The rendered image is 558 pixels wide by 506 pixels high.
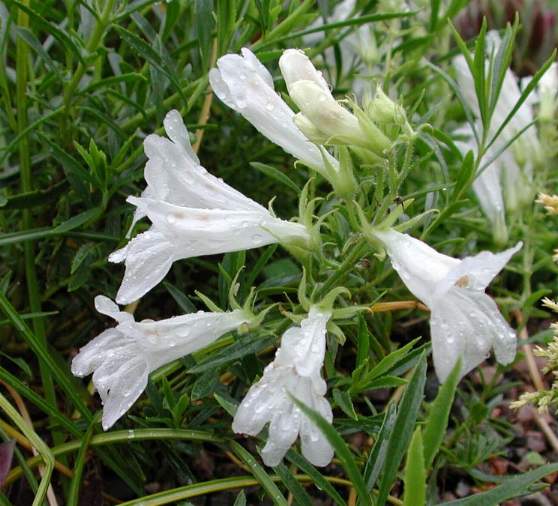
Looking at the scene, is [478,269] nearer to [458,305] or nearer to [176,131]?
[458,305]

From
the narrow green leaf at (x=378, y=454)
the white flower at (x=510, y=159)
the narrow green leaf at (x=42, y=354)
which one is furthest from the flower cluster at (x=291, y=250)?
the white flower at (x=510, y=159)

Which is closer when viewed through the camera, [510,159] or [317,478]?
[317,478]

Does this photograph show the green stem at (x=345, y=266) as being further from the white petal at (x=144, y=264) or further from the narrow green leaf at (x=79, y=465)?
the narrow green leaf at (x=79, y=465)

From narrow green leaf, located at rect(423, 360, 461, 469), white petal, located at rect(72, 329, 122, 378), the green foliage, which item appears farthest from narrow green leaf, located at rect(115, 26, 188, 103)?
narrow green leaf, located at rect(423, 360, 461, 469)

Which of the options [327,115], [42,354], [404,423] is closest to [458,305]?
[404,423]

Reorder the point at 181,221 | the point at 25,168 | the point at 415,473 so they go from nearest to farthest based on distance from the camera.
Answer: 1. the point at 415,473
2. the point at 181,221
3. the point at 25,168

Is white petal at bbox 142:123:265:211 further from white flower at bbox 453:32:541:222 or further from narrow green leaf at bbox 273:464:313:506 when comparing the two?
white flower at bbox 453:32:541:222

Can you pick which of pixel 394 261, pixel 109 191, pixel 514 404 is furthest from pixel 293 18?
pixel 514 404
